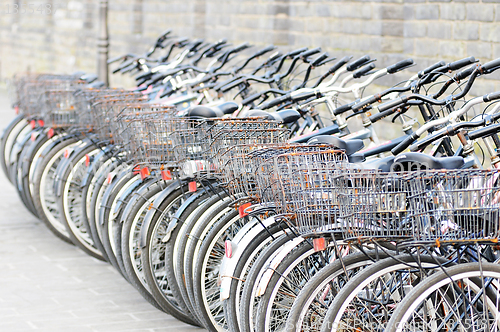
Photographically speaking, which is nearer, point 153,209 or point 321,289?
point 321,289

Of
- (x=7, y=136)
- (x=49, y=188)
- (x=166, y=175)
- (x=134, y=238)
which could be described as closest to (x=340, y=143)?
(x=166, y=175)

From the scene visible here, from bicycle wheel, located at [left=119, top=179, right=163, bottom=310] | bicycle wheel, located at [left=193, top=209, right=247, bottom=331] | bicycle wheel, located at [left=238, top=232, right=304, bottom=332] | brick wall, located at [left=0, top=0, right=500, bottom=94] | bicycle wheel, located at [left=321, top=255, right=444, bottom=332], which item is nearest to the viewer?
bicycle wheel, located at [left=321, top=255, right=444, bottom=332]

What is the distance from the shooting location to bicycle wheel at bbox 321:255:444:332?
3.21 m

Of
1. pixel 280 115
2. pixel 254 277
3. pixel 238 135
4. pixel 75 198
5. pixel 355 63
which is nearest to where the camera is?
pixel 254 277

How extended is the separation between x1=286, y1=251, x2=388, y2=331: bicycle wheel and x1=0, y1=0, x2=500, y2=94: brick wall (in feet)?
13.5

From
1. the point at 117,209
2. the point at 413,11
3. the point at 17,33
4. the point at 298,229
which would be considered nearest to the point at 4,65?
the point at 17,33

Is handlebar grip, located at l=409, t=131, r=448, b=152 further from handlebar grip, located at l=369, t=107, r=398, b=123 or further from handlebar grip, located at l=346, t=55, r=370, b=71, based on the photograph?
handlebar grip, located at l=346, t=55, r=370, b=71

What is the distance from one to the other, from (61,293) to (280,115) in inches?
76.1

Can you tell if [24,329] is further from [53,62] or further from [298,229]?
[53,62]

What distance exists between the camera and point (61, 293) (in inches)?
222

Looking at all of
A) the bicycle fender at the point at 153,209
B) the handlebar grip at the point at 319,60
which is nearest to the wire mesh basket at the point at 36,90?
the handlebar grip at the point at 319,60

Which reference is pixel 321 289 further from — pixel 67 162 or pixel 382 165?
pixel 67 162

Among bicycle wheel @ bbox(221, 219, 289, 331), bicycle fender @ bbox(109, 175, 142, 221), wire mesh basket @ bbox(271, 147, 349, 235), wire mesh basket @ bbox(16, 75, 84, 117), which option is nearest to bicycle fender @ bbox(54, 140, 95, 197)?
wire mesh basket @ bbox(16, 75, 84, 117)

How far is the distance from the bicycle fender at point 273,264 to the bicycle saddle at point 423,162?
0.51 metres
